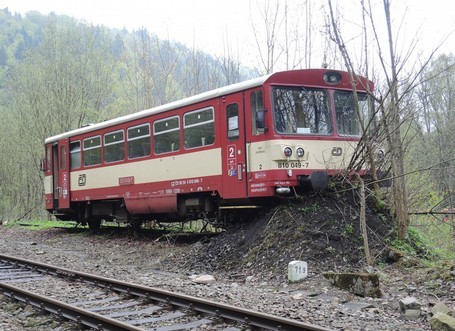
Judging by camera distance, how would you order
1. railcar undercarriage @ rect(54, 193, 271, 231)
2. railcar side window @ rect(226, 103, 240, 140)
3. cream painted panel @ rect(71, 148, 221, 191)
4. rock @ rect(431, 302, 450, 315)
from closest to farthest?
rock @ rect(431, 302, 450, 315) < railcar side window @ rect(226, 103, 240, 140) < railcar undercarriage @ rect(54, 193, 271, 231) < cream painted panel @ rect(71, 148, 221, 191)

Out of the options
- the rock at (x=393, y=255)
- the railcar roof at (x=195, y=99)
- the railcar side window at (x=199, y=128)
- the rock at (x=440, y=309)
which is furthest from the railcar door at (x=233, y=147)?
the rock at (x=440, y=309)


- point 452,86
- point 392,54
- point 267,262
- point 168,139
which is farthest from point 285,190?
point 452,86

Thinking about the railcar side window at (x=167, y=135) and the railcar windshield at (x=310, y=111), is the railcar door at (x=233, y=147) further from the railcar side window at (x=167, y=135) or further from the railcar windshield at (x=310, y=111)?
the railcar side window at (x=167, y=135)

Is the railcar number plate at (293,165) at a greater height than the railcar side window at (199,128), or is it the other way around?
the railcar side window at (199,128)

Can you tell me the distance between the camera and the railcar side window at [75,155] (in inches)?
620

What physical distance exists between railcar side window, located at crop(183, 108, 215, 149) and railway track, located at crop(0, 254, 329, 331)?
3985 millimetres

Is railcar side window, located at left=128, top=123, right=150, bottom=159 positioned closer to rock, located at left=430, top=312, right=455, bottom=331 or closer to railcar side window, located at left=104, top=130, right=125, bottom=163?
railcar side window, located at left=104, top=130, right=125, bottom=163

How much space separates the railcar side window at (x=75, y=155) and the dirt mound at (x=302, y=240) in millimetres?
7184

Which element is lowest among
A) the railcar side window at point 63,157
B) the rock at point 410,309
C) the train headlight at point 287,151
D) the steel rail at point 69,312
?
the rock at point 410,309

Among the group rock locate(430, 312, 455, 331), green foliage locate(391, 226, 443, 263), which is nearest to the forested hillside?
green foliage locate(391, 226, 443, 263)

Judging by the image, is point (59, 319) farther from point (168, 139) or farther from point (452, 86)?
point (452, 86)

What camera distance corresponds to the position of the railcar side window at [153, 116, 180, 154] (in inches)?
460

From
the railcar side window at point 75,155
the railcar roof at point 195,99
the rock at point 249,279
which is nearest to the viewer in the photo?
the rock at point 249,279

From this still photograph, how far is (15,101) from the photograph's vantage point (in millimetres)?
30125
